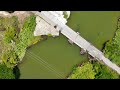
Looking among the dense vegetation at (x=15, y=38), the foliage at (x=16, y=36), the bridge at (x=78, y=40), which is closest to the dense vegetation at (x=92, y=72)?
the bridge at (x=78, y=40)

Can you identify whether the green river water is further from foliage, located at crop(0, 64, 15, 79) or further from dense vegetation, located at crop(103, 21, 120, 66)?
foliage, located at crop(0, 64, 15, 79)

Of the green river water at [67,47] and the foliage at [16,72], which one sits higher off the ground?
the green river water at [67,47]

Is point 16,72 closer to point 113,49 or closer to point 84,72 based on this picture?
point 84,72

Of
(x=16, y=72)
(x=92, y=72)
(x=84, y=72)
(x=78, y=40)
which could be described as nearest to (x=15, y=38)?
(x=16, y=72)

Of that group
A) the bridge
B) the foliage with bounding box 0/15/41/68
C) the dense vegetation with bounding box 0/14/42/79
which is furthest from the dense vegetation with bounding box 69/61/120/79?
the foliage with bounding box 0/15/41/68

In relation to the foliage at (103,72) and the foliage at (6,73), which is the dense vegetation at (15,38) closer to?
the foliage at (6,73)
